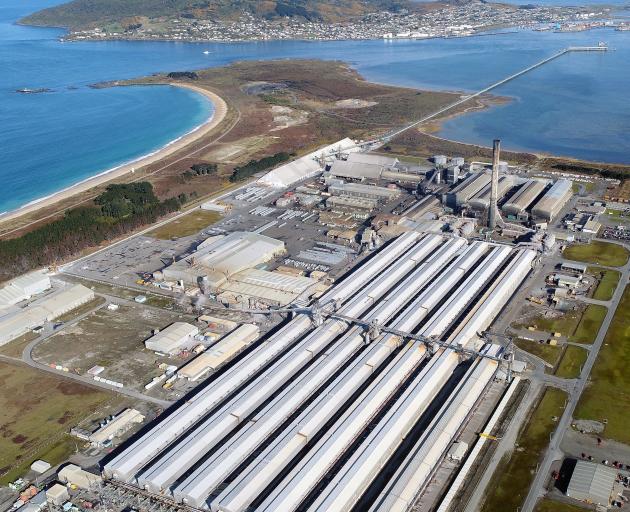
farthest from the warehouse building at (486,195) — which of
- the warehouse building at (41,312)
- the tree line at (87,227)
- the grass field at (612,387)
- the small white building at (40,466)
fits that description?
the small white building at (40,466)

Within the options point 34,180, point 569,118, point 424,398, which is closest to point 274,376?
point 424,398

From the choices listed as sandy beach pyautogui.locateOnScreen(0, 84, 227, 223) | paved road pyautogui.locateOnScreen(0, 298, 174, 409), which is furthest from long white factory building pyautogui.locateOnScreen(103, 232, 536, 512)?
sandy beach pyautogui.locateOnScreen(0, 84, 227, 223)

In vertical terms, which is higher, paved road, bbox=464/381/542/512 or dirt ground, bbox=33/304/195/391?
paved road, bbox=464/381/542/512

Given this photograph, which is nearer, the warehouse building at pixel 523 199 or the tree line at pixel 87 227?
the tree line at pixel 87 227

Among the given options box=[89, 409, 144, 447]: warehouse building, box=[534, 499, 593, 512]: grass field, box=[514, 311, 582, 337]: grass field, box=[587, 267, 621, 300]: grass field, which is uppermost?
box=[587, 267, 621, 300]: grass field

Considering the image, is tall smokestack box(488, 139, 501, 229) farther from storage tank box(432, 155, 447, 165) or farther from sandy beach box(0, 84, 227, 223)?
sandy beach box(0, 84, 227, 223)

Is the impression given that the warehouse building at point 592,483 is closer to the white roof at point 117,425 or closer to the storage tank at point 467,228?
the white roof at point 117,425

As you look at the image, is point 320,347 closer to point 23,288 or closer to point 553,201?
→ point 23,288
